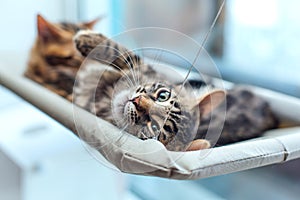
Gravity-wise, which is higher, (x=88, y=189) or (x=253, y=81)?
(x=253, y=81)

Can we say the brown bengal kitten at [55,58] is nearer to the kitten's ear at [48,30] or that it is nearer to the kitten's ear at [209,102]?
the kitten's ear at [48,30]

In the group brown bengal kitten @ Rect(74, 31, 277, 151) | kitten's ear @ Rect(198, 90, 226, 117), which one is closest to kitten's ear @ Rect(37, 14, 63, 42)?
brown bengal kitten @ Rect(74, 31, 277, 151)

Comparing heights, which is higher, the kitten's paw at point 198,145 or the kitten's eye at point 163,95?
the kitten's eye at point 163,95

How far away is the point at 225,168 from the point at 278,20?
1316 mm

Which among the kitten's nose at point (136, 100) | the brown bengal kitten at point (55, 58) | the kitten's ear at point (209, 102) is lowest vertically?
the brown bengal kitten at point (55, 58)

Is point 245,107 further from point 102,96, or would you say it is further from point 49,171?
point 49,171

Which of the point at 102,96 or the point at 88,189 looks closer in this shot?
the point at 102,96

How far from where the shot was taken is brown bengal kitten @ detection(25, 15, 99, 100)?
46.5 inches

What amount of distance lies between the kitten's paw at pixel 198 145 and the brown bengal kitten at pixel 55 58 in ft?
1.69

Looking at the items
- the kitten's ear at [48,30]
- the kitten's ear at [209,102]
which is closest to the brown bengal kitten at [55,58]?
the kitten's ear at [48,30]

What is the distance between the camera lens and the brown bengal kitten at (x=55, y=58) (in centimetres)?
118

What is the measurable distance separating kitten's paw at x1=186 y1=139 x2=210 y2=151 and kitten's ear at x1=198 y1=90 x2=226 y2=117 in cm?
8

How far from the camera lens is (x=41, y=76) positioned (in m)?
1.32

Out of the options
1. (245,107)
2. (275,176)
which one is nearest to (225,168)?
(245,107)
